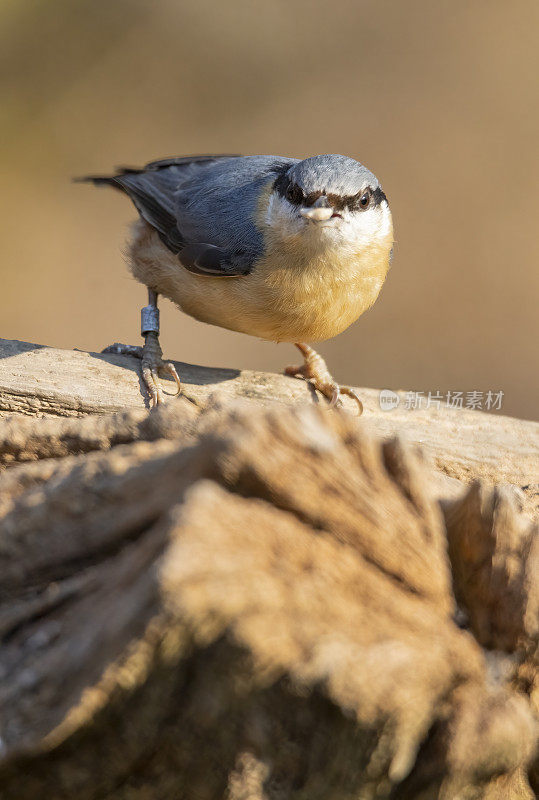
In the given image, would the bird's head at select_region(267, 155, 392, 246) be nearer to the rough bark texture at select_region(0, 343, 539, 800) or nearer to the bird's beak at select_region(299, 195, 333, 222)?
the bird's beak at select_region(299, 195, 333, 222)

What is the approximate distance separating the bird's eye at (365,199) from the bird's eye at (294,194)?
0.20 meters

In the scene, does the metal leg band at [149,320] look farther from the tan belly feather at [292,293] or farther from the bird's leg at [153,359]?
the tan belly feather at [292,293]

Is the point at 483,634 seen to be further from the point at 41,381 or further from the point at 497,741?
the point at 41,381

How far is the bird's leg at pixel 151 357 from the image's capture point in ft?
8.29

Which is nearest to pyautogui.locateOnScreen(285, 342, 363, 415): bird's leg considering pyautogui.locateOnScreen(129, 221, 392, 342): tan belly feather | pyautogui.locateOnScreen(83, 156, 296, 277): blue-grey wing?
pyautogui.locateOnScreen(129, 221, 392, 342): tan belly feather

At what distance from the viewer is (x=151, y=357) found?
2.71 metres

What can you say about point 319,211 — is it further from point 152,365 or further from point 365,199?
point 152,365

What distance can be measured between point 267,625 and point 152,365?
1.94 m

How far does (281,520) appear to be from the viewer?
90 cm

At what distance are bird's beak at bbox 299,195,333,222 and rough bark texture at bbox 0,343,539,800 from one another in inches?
59.3

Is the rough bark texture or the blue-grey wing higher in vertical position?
the blue-grey wing

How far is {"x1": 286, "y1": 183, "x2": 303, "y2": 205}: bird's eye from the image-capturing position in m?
2.52

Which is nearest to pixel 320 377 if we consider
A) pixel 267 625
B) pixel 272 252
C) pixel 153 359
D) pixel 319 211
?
pixel 272 252

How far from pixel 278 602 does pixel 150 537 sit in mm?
166
